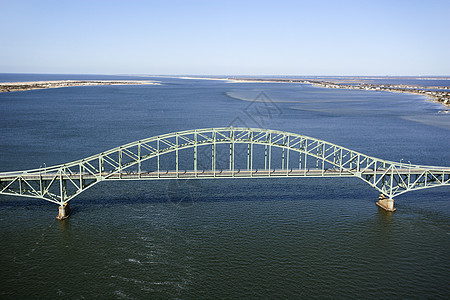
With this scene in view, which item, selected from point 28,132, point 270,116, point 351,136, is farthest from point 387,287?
point 270,116

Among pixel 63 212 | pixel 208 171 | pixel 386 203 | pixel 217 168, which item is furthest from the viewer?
pixel 217 168

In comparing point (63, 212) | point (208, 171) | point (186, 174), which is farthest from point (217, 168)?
point (63, 212)

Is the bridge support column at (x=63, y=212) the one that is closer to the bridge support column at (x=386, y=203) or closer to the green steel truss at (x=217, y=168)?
the green steel truss at (x=217, y=168)

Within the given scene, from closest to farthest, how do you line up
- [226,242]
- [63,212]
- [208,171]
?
1. [226,242]
2. [63,212]
3. [208,171]

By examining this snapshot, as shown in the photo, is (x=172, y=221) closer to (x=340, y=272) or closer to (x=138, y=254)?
(x=138, y=254)

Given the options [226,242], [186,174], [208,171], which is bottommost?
[226,242]

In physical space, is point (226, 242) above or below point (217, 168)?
below

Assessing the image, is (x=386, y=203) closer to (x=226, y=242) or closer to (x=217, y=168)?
(x=226, y=242)
